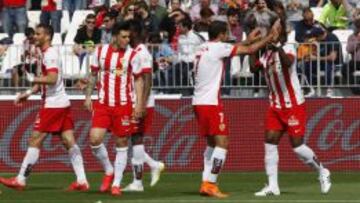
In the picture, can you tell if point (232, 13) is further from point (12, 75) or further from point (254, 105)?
point (12, 75)

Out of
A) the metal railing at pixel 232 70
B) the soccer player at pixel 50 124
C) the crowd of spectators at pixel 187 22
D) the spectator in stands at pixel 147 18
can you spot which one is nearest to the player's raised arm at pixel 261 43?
the soccer player at pixel 50 124

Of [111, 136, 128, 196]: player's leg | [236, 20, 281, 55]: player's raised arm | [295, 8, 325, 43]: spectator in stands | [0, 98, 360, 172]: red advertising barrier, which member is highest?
[236, 20, 281, 55]: player's raised arm

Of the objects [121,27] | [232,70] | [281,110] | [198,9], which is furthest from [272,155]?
[198,9]

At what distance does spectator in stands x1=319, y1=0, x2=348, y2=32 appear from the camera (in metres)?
28.0

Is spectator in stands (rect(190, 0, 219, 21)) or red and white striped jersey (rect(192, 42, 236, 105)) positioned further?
spectator in stands (rect(190, 0, 219, 21))

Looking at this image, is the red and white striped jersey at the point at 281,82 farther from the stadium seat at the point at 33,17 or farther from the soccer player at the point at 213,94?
the stadium seat at the point at 33,17

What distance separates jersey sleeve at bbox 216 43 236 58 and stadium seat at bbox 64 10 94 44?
32.8 ft

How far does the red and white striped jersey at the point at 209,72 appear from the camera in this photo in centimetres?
1858

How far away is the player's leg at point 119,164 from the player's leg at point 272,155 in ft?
6.28

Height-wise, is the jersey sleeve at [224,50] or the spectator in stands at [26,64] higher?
the jersey sleeve at [224,50]

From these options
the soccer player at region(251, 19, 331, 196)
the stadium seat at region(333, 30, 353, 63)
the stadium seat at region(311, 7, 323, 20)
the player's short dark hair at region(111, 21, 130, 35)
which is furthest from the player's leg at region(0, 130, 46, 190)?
the stadium seat at region(311, 7, 323, 20)

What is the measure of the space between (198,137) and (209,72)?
21.7 feet

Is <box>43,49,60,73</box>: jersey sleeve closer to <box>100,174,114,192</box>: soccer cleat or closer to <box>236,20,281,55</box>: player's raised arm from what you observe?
<box>100,174,114,192</box>: soccer cleat

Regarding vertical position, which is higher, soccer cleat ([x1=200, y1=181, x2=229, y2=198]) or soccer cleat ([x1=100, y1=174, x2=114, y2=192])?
soccer cleat ([x1=200, y1=181, x2=229, y2=198])
